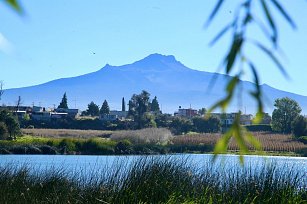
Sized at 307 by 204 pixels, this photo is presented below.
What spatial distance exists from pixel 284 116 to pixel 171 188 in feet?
212

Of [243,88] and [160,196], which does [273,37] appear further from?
[160,196]

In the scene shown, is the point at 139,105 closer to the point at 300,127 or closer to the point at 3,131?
the point at 300,127

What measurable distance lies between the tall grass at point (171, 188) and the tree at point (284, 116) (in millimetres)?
56082

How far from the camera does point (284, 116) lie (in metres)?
71.8

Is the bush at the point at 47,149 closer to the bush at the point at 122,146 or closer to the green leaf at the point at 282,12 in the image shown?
the bush at the point at 122,146

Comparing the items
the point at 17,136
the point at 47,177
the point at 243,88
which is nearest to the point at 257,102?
the point at 243,88

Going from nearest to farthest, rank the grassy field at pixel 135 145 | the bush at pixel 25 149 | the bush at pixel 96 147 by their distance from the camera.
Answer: the bush at pixel 25 149 < the grassy field at pixel 135 145 < the bush at pixel 96 147

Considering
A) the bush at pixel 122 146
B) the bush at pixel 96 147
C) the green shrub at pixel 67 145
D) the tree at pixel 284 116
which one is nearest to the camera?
the bush at pixel 122 146

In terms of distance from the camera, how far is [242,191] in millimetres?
9086

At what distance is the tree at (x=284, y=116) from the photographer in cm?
6825

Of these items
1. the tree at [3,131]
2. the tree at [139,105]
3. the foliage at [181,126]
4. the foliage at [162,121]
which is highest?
the tree at [139,105]

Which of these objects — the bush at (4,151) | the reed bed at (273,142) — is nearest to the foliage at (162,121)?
the reed bed at (273,142)

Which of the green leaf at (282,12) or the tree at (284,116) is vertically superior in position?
the tree at (284,116)

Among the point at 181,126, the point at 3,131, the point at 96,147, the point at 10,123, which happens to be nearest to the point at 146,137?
the point at 96,147
